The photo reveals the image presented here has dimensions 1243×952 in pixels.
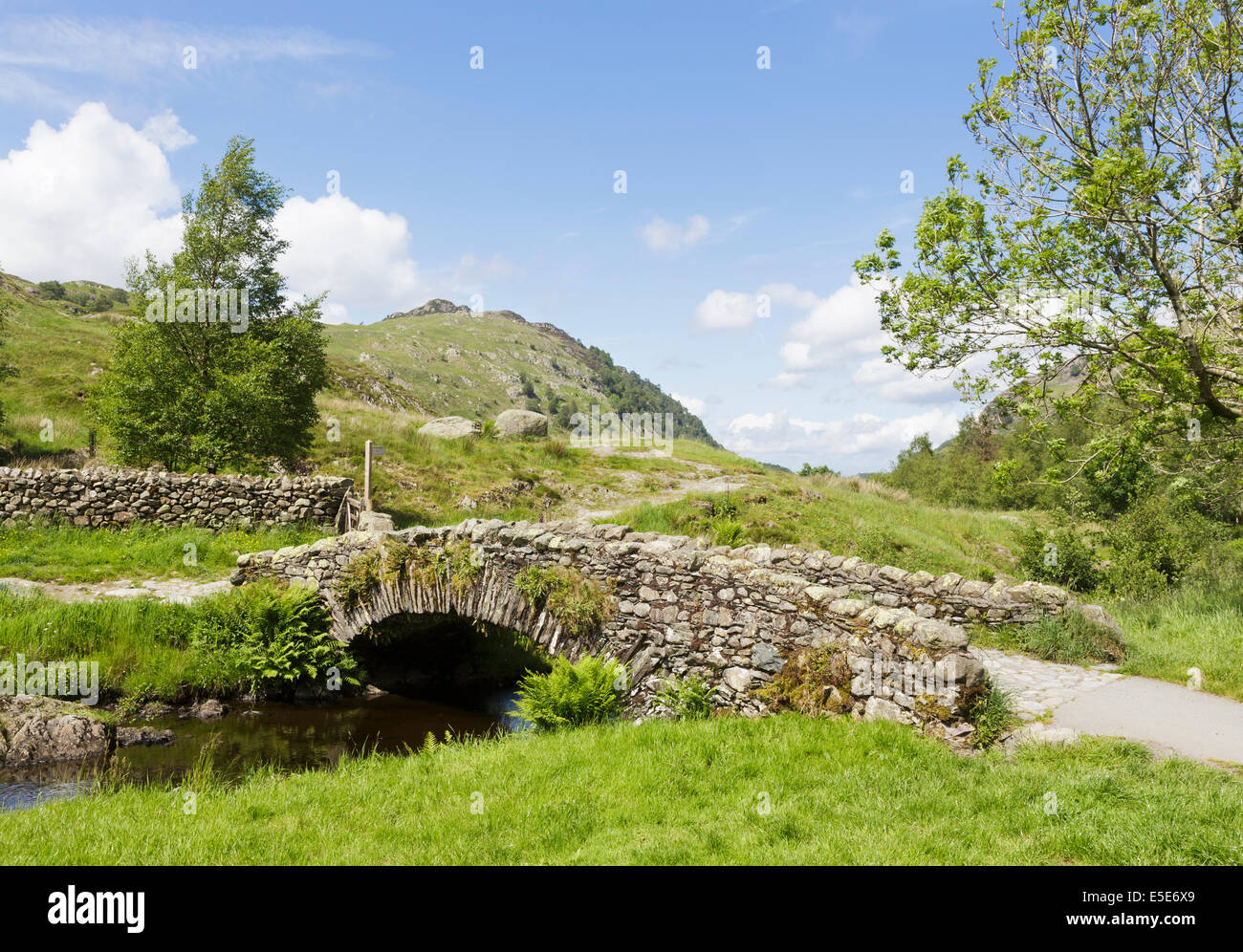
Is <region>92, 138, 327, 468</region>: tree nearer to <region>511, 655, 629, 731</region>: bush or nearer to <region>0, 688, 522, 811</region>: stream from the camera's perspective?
<region>0, 688, 522, 811</region>: stream

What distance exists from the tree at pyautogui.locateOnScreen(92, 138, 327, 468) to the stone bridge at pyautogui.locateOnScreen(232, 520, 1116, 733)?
9639 mm

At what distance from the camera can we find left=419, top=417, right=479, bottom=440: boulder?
34656 mm

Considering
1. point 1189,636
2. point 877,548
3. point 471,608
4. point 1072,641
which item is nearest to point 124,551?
point 471,608

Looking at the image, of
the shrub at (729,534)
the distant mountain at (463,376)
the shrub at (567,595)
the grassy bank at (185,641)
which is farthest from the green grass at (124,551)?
the distant mountain at (463,376)

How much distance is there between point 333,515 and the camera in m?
21.2

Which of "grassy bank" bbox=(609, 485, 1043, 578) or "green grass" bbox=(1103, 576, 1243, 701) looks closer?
"green grass" bbox=(1103, 576, 1243, 701)

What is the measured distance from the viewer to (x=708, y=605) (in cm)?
908

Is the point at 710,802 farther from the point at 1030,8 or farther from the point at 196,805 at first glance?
the point at 1030,8

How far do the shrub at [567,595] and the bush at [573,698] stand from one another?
35.1 inches

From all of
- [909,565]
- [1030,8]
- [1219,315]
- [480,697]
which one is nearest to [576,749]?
[480,697]

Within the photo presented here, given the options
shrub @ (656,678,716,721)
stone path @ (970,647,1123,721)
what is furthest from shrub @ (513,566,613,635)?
stone path @ (970,647,1123,721)

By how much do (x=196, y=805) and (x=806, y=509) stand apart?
20.5 metres

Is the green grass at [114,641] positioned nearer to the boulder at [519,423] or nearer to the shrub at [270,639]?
the shrub at [270,639]
